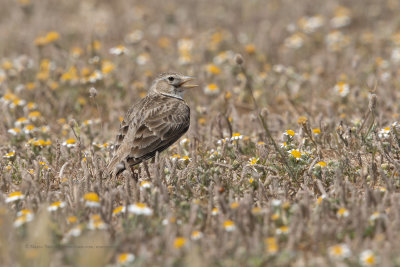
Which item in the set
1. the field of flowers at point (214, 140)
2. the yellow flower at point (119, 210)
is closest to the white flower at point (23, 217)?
the field of flowers at point (214, 140)

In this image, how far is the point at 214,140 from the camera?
7.06 meters

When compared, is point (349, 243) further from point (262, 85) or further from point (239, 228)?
point (262, 85)

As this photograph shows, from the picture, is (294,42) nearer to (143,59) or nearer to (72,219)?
(143,59)

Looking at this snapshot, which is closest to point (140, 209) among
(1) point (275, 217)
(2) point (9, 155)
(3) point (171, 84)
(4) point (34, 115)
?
(1) point (275, 217)

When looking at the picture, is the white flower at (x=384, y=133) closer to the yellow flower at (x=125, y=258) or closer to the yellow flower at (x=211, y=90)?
the yellow flower at (x=211, y=90)

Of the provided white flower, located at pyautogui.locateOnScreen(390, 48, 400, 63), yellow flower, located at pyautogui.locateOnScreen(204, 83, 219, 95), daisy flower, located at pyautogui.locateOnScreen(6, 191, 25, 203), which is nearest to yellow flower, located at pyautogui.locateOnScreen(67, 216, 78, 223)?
daisy flower, located at pyautogui.locateOnScreen(6, 191, 25, 203)

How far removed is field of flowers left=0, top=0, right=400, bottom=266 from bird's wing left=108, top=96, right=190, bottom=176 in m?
0.21

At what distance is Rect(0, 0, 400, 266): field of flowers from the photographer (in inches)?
165

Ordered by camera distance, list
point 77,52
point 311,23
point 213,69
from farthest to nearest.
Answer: point 311,23
point 77,52
point 213,69

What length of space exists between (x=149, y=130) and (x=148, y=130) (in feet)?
0.04

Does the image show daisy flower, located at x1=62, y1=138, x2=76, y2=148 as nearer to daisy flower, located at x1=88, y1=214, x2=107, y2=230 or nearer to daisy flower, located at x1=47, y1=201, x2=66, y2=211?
daisy flower, located at x1=47, y1=201, x2=66, y2=211

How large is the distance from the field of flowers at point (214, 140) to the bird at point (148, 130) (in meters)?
0.20

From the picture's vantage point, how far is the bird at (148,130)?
19.5 ft

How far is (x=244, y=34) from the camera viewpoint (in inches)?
464
